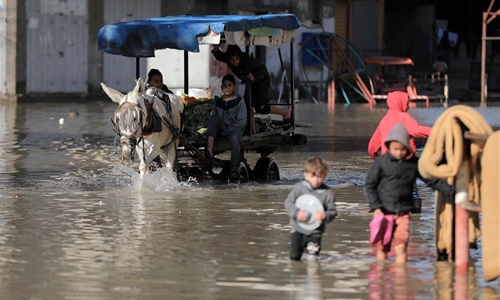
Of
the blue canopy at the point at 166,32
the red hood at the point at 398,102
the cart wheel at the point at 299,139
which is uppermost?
the blue canopy at the point at 166,32

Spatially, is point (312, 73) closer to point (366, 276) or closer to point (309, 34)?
point (309, 34)

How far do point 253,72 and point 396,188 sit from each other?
6910mm

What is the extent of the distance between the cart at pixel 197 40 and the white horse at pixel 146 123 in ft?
0.60

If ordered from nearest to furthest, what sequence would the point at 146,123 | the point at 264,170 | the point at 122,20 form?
1. the point at 146,123
2. the point at 264,170
3. the point at 122,20

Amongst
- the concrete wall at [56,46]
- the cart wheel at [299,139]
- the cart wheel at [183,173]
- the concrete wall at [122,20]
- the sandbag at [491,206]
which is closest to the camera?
the sandbag at [491,206]

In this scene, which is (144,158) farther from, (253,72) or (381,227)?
(381,227)

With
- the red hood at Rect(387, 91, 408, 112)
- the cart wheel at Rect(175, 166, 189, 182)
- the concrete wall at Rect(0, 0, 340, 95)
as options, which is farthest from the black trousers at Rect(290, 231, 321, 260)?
the concrete wall at Rect(0, 0, 340, 95)

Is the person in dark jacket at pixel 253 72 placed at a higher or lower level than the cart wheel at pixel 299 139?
higher

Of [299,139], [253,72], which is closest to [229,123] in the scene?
[253,72]

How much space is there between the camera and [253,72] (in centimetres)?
1684

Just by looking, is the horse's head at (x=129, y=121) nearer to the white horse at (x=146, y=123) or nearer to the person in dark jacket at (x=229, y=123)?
the white horse at (x=146, y=123)

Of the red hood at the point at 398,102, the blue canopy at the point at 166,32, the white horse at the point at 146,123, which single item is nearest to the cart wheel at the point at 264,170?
the white horse at the point at 146,123

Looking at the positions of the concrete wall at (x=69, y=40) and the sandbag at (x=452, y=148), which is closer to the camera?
the sandbag at (x=452, y=148)

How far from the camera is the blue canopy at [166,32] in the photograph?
50.2 feet
